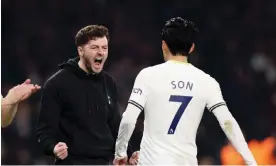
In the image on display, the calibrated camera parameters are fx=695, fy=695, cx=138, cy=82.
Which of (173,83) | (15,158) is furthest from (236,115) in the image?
(173,83)

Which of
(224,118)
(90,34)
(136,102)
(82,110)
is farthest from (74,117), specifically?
(224,118)

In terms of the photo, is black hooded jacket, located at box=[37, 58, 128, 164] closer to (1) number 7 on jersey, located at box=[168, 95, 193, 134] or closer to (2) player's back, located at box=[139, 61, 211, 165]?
(2) player's back, located at box=[139, 61, 211, 165]

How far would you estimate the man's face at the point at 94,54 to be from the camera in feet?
15.8

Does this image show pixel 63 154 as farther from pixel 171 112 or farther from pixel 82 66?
pixel 171 112

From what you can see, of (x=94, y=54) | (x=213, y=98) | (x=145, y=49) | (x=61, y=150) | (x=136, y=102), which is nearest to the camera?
(x=136, y=102)

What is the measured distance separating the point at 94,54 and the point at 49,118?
55cm

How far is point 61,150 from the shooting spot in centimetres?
440

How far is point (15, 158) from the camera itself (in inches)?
338

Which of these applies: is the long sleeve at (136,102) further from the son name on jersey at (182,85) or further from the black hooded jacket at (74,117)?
the black hooded jacket at (74,117)

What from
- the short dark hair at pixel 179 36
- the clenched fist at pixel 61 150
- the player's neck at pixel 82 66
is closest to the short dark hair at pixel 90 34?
the player's neck at pixel 82 66

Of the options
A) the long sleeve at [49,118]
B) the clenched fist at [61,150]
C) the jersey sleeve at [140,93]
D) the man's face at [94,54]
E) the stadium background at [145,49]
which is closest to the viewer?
the jersey sleeve at [140,93]

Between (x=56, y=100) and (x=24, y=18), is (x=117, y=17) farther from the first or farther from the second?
(x=56, y=100)

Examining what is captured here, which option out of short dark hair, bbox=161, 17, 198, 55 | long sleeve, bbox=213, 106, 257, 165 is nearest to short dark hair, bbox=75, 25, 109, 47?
short dark hair, bbox=161, 17, 198, 55

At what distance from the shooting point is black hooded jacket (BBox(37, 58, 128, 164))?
464cm
